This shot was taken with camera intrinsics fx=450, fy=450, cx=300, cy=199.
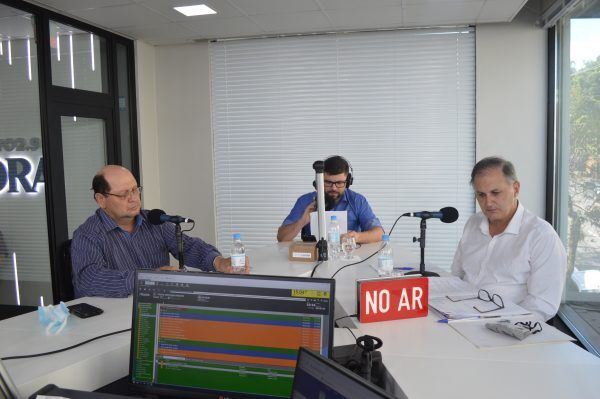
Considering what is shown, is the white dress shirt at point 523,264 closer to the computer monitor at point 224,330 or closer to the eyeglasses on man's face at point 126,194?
the computer monitor at point 224,330

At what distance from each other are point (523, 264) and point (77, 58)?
13.3 feet

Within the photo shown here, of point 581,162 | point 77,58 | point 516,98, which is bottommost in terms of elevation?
point 581,162

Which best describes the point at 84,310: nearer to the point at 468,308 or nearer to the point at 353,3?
the point at 468,308

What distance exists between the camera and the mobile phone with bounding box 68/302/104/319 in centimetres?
162

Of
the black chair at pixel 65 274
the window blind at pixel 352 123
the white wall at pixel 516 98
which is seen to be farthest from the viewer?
the window blind at pixel 352 123

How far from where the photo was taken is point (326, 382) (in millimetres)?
819

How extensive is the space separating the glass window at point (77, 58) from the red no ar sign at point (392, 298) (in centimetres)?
350

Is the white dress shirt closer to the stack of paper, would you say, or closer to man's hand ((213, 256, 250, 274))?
the stack of paper

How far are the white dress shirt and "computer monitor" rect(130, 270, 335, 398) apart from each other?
1.20 meters

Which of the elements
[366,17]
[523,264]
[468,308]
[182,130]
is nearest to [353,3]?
[366,17]

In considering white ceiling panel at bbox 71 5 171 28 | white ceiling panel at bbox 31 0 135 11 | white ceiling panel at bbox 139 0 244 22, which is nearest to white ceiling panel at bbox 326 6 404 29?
white ceiling panel at bbox 139 0 244 22

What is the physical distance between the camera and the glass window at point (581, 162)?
3.12 m

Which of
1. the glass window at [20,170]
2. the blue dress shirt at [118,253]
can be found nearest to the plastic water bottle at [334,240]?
the blue dress shirt at [118,253]

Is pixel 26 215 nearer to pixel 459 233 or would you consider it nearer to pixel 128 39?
pixel 128 39
